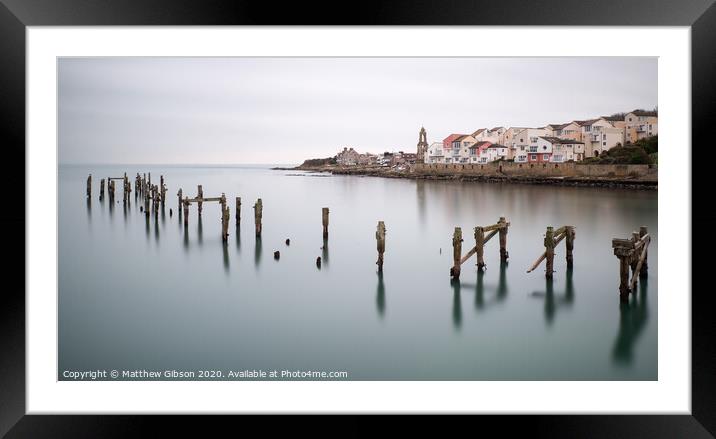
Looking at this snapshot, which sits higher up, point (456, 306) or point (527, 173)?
point (527, 173)

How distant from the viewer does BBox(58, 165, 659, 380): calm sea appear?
422 centimetres

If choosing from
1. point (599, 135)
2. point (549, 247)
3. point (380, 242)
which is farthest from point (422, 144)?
point (549, 247)

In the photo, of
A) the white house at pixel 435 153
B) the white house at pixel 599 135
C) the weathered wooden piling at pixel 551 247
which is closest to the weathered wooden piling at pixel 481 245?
the weathered wooden piling at pixel 551 247

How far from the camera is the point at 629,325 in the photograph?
462 centimetres

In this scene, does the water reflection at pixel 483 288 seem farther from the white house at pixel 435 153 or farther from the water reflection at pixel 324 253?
the white house at pixel 435 153

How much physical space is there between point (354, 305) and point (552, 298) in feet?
6.44

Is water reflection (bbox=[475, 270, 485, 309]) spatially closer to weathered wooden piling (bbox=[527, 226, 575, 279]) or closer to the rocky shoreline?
weathered wooden piling (bbox=[527, 226, 575, 279])

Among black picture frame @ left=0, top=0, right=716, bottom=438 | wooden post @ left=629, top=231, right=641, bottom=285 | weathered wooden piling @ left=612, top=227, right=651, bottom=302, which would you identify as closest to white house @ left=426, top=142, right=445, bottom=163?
weathered wooden piling @ left=612, top=227, right=651, bottom=302

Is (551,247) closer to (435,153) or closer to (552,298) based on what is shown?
(552,298)

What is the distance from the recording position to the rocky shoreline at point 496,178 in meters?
10.0

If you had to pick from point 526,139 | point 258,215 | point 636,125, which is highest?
point 526,139

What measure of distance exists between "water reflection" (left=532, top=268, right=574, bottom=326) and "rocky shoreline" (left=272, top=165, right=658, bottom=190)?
3465mm

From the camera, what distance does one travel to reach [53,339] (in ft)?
11.5
